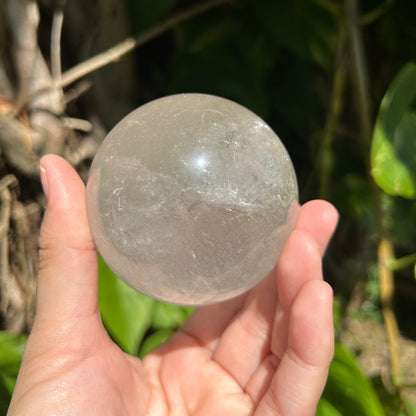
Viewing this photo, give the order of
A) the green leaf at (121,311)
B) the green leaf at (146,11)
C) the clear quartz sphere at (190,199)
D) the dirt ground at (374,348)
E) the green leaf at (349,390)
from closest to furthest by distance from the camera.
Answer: the clear quartz sphere at (190,199)
the green leaf at (349,390)
the green leaf at (121,311)
the green leaf at (146,11)
the dirt ground at (374,348)

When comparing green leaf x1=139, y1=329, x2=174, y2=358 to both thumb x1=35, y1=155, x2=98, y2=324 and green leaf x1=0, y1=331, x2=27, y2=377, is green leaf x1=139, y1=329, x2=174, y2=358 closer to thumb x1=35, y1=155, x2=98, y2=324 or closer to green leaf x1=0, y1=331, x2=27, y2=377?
green leaf x1=0, y1=331, x2=27, y2=377

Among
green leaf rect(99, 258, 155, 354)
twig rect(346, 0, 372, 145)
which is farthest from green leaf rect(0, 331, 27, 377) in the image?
twig rect(346, 0, 372, 145)

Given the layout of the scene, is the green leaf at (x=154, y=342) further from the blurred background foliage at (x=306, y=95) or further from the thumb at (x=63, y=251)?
the thumb at (x=63, y=251)

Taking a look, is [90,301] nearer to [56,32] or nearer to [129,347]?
[129,347]

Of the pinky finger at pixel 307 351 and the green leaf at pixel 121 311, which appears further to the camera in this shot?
the green leaf at pixel 121 311

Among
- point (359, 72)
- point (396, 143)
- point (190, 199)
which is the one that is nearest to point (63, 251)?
point (190, 199)

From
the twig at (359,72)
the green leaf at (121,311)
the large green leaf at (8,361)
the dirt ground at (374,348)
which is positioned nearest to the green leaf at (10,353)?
the large green leaf at (8,361)

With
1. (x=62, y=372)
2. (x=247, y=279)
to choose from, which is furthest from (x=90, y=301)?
(x=247, y=279)
